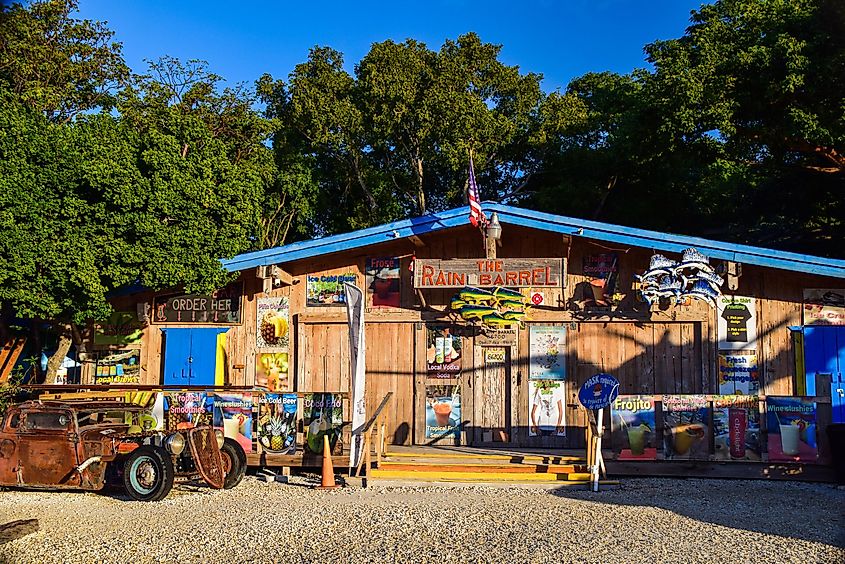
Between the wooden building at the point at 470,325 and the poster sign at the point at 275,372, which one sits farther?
the poster sign at the point at 275,372

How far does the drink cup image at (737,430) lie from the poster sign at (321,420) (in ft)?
→ 20.6

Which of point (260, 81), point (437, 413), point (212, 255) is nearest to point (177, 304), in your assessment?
point (212, 255)

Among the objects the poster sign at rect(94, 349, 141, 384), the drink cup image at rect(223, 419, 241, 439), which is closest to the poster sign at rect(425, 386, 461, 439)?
the drink cup image at rect(223, 419, 241, 439)

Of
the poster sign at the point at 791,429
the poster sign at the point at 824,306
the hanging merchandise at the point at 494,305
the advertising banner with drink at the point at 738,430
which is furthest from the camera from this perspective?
the hanging merchandise at the point at 494,305

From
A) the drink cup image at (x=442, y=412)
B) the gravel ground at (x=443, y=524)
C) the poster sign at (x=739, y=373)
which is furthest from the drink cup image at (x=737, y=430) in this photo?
the drink cup image at (x=442, y=412)

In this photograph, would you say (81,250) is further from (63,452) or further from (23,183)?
(63,452)

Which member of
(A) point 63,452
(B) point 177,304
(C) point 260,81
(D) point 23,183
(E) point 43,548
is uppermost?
(C) point 260,81

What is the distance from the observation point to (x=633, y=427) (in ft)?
45.5

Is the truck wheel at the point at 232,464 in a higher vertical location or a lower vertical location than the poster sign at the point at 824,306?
lower

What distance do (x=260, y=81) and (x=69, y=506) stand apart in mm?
22441

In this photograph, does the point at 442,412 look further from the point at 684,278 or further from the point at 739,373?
the point at 739,373

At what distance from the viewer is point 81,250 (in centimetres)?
1440

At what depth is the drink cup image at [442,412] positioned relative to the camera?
Result: 642 inches

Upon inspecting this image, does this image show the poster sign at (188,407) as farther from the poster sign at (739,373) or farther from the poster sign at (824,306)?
the poster sign at (824,306)
